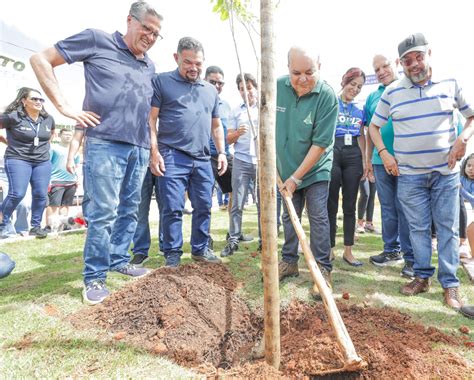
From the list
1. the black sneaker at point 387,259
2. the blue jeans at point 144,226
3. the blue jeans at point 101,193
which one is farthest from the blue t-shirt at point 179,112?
the black sneaker at point 387,259

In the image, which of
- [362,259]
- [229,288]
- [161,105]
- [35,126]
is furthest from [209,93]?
[35,126]

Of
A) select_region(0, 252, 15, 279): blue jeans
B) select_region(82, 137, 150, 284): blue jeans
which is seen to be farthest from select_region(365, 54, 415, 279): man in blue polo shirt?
select_region(0, 252, 15, 279): blue jeans

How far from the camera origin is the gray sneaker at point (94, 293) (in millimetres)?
2699

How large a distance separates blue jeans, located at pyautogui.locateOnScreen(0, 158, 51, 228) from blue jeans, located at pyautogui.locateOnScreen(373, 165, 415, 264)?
16.3 feet

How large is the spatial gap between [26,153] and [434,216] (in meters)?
5.56

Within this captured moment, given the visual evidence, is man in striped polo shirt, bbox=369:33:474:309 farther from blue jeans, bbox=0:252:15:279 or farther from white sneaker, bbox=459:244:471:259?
blue jeans, bbox=0:252:15:279

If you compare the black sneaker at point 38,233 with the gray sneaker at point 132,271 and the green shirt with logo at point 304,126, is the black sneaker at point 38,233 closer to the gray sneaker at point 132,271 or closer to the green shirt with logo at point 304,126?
the gray sneaker at point 132,271

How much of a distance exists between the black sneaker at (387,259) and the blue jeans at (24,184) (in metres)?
5.04

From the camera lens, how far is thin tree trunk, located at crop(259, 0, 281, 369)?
1.71 meters

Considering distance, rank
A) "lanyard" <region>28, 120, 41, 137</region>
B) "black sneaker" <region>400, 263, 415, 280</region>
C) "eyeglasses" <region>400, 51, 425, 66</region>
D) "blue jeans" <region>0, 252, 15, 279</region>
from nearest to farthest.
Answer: "blue jeans" <region>0, 252, 15, 279</region>, "eyeglasses" <region>400, 51, 425, 66</region>, "black sneaker" <region>400, 263, 415, 280</region>, "lanyard" <region>28, 120, 41, 137</region>

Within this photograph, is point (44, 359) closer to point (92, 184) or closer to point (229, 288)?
point (92, 184)

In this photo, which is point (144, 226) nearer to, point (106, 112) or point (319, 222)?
point (106, 112)

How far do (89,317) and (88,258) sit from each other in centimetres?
51

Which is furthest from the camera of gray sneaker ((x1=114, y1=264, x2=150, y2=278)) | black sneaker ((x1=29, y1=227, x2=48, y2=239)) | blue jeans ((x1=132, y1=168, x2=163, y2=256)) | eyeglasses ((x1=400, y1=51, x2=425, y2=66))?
black sneaker ((x1=29, y1=227, x2=48, y2=239))
